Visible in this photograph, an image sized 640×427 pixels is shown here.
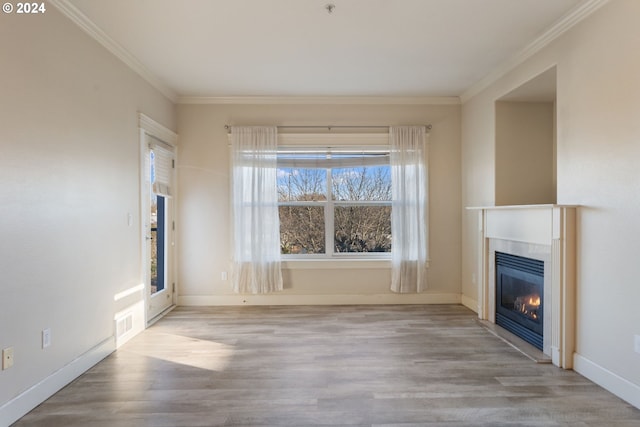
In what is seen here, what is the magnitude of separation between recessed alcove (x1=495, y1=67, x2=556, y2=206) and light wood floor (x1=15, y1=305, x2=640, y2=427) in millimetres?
1572

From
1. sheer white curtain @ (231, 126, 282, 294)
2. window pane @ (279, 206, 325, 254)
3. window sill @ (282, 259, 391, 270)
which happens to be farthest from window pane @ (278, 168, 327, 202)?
window sill @ (282, 259, 391, 270)

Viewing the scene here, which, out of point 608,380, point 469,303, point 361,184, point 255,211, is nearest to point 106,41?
point 255,211

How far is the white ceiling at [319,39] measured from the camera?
2.69 m

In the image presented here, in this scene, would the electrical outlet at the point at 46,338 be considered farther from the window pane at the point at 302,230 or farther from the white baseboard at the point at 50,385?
the window pane at the point at 302,230

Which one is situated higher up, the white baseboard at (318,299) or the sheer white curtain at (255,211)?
the sheer white curtain at (255,211)

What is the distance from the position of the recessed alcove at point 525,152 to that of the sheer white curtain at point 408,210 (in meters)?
1.02

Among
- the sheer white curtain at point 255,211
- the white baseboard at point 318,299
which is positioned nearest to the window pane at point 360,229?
the white baseboard at point 318,299

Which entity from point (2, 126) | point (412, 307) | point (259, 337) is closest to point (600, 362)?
point (412, 307)

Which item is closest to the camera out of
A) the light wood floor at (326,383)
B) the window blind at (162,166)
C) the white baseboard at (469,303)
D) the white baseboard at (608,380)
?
the light wood floor at (326,383)

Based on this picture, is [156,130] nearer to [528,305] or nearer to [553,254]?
[553,254]

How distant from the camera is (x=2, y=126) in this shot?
2082mm

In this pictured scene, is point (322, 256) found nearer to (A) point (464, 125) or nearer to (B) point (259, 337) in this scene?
(B) point (259, 337)

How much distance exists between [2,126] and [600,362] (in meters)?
4.20

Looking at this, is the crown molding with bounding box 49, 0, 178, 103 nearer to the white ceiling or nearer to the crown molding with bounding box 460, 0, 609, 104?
the white ceiling
